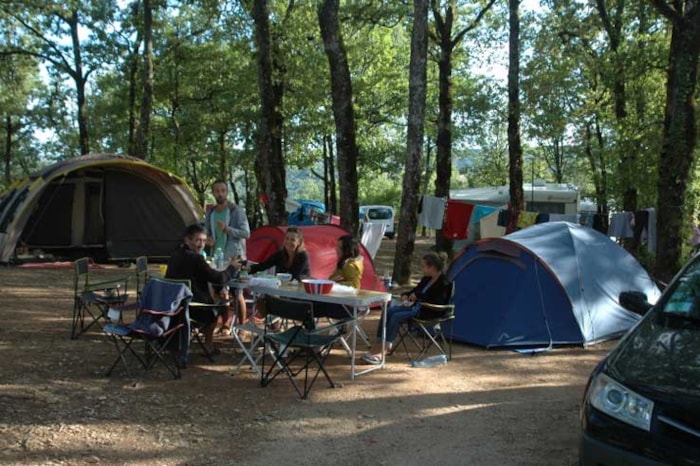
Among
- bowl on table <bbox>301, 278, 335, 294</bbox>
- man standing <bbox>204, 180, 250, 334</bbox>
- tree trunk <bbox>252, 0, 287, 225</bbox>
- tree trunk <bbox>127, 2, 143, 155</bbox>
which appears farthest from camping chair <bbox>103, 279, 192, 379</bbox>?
tree trunk <bbox>127, 2, 143, 155</bbox>

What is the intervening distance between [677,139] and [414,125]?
3.82 metres

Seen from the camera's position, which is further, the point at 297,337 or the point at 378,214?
the point at 378,214

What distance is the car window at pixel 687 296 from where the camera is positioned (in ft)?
11.5

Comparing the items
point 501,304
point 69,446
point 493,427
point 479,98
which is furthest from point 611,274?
point 479,98

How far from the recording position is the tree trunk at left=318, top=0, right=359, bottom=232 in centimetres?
1021

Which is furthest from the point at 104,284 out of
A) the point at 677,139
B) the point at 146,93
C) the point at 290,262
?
the point at 146,93

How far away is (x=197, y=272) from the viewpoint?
5.61 m

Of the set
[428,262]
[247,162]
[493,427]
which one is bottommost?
[493,427]

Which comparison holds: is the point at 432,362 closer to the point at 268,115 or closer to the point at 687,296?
the point at 687,296

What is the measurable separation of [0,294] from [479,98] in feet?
50.2

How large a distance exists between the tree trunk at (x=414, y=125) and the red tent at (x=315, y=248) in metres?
1.73

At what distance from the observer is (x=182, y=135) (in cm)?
2488

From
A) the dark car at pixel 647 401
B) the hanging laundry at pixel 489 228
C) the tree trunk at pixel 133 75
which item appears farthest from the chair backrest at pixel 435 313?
the tree trunk at pixel 133 75

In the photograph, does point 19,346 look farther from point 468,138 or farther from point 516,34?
point 468,138
